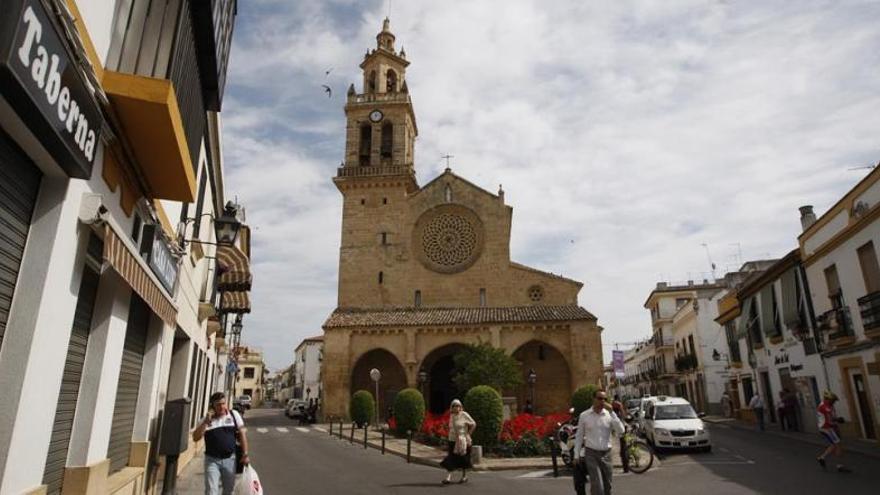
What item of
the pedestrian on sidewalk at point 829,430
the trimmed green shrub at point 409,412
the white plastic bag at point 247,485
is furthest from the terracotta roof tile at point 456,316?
the white plastic bag at point 247,485

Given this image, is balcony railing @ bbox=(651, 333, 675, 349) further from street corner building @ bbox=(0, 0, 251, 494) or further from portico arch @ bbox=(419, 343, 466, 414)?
street corner building @ bbox=(0, 0, 251, 494)

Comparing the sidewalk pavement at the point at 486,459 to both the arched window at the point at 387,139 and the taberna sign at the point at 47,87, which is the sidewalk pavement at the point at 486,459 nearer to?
the taberna sign at the point at 47,87

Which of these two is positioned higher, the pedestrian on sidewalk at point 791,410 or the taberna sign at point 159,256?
the taberna sign at point 159,256

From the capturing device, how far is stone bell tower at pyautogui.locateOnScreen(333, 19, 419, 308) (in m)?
33.3

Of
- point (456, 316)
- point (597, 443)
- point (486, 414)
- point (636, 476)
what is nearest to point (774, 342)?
point (486, 414)

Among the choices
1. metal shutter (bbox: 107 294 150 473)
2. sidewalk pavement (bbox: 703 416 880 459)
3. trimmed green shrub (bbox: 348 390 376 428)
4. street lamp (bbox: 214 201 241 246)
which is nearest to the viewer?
metal shutter (bbox: 107 294 150 473)

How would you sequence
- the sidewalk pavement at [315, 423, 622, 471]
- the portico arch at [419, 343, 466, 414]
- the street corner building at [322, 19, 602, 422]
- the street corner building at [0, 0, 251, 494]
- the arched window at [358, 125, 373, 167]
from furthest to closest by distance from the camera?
the arched window at [358, 125, 373, 167] < the portico arch at [419, 343, 466, 414] < the street corner building at [322, 19, 602, 422] < the sidewalk pavement at [315, 423, 622, 471] < the street corner building at [0, 0, 251, 494]

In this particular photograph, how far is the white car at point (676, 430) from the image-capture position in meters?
13.7

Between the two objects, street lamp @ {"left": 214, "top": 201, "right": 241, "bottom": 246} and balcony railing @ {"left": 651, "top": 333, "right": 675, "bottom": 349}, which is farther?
balcony railing @ {"left": 651, "top": 333, "right": 675, "bottom": 349}

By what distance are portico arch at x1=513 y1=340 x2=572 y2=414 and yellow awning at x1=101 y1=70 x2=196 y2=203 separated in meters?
24.5

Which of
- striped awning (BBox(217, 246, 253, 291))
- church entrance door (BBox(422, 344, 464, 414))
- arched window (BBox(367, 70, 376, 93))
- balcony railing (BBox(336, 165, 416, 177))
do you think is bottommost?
church entrance door (BBox(422, 344, 464, 414))

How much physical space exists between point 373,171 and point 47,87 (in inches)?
1293

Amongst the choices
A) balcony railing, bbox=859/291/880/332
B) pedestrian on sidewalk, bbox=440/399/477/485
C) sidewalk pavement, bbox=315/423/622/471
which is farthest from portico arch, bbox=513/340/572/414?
pedestrian on sidewalk, bbox=440/399/477/485

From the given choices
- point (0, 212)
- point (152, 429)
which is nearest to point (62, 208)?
point (0, 212)
